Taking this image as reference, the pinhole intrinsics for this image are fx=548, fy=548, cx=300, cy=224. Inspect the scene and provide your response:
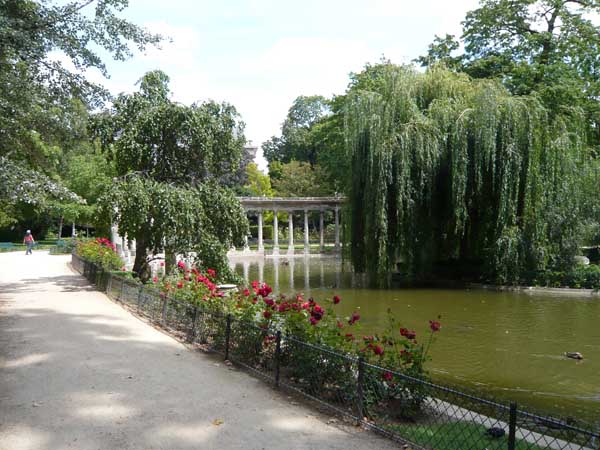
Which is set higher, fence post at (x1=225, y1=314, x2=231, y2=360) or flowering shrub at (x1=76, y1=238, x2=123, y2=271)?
flowering shrub at (x1=76, y1=238, x2=123, y2=271)

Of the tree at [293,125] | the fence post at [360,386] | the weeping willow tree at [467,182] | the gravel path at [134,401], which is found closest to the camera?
the gravel path at [134,401]

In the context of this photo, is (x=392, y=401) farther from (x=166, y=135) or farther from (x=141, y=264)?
(x=141, y=264)

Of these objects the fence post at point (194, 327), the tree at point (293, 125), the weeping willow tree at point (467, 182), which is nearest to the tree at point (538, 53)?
the weeping willow tree at point (467, 182)

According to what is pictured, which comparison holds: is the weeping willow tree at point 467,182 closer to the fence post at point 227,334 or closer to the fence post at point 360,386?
the fence post at point 227,334

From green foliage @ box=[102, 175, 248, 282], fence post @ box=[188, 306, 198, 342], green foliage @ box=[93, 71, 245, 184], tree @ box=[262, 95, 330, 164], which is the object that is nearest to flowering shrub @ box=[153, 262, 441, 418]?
fence post @ box=[188, 306, 198, 342]

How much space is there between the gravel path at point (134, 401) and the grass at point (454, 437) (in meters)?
0.29

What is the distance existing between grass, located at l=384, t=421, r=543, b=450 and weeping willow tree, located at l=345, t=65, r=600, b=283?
1645cm

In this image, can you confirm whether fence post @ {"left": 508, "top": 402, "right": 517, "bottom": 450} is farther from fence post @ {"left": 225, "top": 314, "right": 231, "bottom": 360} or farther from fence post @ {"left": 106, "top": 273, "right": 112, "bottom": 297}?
fence post @ {"left": 106, "top": 273, "right": 112, "bottom": 297}

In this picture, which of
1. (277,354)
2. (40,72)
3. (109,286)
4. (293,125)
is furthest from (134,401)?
(293,125)

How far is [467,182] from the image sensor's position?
22.7 meters

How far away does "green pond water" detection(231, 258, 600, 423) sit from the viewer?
923 cm

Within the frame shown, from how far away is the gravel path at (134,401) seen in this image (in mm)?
5254

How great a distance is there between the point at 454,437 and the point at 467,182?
1858 cm

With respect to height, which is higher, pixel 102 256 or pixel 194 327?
pixel 102 256
